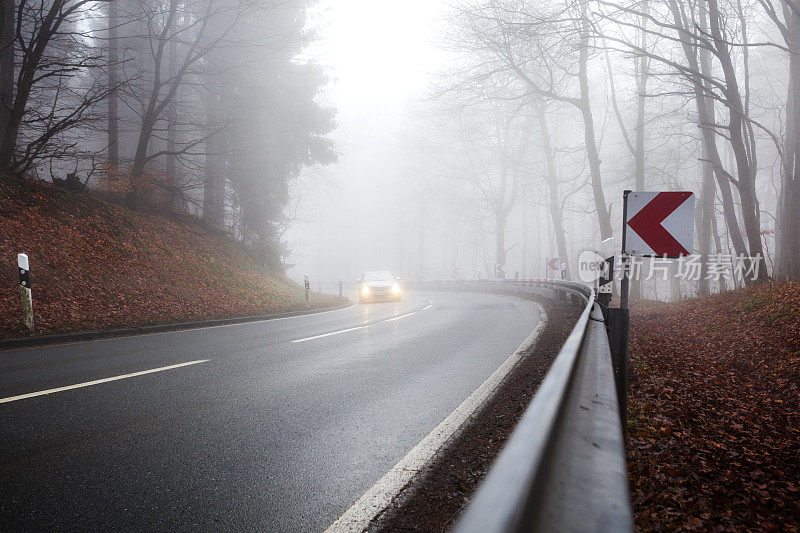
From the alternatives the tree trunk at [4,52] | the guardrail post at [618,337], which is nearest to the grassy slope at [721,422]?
the guardrail post at [618,337]

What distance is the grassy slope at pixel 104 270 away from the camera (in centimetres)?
1048

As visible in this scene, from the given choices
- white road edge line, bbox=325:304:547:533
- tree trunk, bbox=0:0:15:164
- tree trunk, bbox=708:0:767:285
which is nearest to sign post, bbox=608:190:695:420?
white road edge line, bbox=325:304:547:533

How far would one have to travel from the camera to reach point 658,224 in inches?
225

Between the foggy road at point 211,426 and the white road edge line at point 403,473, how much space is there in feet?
0.28

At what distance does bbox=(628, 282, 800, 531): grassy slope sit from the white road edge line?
1.38 m

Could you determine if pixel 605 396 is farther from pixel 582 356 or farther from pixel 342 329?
pixel 342 329

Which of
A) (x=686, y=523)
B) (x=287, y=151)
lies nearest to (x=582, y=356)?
(x=686, y=523)

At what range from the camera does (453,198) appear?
1501 inches

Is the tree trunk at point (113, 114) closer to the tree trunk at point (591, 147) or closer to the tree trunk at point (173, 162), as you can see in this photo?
the tree trunk at point (173, 162)

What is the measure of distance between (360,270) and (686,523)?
258 ft

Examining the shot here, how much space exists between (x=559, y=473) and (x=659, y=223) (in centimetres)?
559

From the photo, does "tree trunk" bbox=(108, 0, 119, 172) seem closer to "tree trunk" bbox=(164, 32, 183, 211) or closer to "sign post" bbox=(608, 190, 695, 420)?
"tree trunk" bbox=(164, 32, 183, 211)

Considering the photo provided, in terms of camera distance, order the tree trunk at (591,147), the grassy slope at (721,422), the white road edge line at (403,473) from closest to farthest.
A: 1. the white road edge line at (403,473)
2. the grassy slope at (721,422)
3. the tree trunk at (591,147)

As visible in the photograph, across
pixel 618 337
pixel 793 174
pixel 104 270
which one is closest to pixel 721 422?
pixel 618 337
